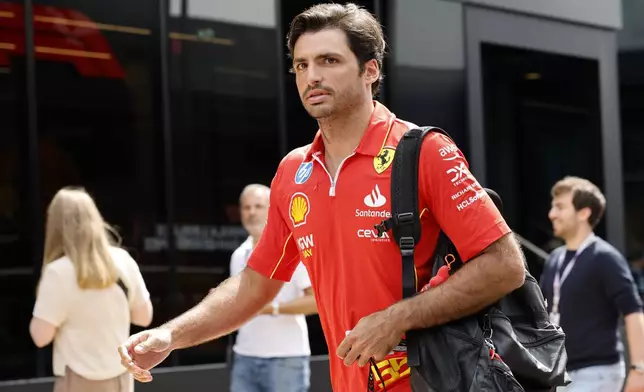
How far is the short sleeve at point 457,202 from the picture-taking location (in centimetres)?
327

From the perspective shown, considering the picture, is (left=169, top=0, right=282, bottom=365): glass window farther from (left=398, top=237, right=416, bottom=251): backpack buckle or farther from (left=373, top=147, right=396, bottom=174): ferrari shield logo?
(left=398, top=237, right=416, bottom=251): backpack buckle

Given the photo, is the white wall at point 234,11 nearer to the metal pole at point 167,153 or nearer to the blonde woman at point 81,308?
the metal pole at point 167,153

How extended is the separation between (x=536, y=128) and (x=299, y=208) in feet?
32.0

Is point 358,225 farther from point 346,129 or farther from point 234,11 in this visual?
point 234,11

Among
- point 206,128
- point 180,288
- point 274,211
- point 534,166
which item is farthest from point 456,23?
point 274,211

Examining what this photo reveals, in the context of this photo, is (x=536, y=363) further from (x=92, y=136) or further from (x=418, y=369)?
(x=92, y=136)

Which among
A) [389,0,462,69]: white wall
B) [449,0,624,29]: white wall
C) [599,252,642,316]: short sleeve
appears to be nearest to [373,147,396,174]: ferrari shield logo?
[599,252,642,316]: short sleeve

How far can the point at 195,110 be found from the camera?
9.77 meters

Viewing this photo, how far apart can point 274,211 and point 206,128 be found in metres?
6.07

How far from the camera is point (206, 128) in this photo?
9.83 m

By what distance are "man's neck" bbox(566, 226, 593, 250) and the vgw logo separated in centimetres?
401

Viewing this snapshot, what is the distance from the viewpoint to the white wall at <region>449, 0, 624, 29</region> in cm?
1219

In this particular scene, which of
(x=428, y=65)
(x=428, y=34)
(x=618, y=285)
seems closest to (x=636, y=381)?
(x=618, y=285)

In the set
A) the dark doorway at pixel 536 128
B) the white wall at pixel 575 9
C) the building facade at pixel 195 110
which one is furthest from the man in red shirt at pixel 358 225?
the dark doorway at pixel 536 128
